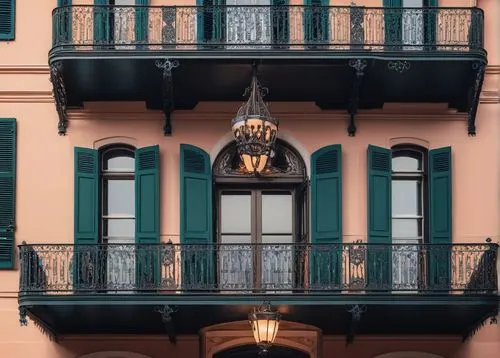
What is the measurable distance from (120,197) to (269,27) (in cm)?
376

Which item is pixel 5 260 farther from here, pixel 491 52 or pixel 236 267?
pixel 491 52

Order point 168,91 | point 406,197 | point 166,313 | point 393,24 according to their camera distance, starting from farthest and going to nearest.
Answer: point 406,197 < point 393,24 < point 168,91 < point 166,313

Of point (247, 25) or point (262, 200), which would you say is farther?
point (262, 200)

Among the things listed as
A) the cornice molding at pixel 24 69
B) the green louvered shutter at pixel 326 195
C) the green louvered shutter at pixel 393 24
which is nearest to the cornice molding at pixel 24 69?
the cornice molding at pixel 24 69

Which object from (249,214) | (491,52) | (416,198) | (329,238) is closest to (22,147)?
(249,214)

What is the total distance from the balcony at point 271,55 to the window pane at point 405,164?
0.93 meters

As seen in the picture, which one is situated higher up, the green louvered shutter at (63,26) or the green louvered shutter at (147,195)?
the green louvered shutter at (63,26)

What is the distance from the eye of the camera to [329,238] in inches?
834

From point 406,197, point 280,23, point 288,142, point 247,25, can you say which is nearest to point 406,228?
point 406,197

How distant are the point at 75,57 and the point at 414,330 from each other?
708 cm

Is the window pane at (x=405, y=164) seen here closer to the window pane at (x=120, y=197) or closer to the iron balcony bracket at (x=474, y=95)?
the iron balcony bracket at (x=474, y=95)

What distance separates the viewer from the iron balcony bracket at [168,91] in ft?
67.3

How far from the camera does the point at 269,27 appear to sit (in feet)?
69.5

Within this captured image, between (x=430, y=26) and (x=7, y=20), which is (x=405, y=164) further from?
(x=7, y=20)
